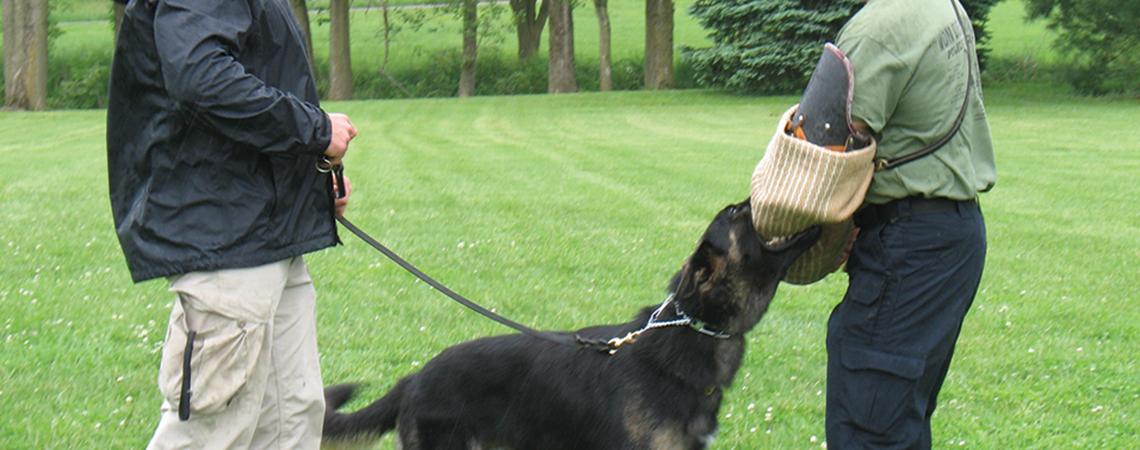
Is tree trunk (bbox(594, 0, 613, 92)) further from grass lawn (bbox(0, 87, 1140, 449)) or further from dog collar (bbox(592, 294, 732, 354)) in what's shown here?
dog collar (bbox(592, 294, 732, 354))

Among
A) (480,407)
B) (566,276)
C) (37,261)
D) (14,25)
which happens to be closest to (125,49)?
(480,407)

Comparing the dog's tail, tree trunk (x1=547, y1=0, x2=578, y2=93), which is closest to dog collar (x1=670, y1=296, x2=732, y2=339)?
the dog's tail

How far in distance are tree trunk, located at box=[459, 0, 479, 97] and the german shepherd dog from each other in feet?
118

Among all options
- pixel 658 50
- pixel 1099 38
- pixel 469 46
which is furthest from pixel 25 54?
pixel 1099 38

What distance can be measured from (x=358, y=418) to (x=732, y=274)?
1602mm

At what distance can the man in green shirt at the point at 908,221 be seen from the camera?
3.65 meters

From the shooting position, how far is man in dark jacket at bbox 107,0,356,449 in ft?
11.2

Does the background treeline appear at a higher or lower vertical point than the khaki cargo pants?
lower

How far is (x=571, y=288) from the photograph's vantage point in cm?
850

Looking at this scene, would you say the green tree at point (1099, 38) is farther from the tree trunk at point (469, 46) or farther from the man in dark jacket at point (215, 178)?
the man in dark jacket at point (215, 178)

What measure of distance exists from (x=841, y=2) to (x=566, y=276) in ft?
76.7

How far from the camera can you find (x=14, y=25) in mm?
35938

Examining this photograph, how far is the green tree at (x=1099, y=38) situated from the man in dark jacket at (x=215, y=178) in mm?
30753

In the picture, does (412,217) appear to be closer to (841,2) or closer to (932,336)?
(932,336)
